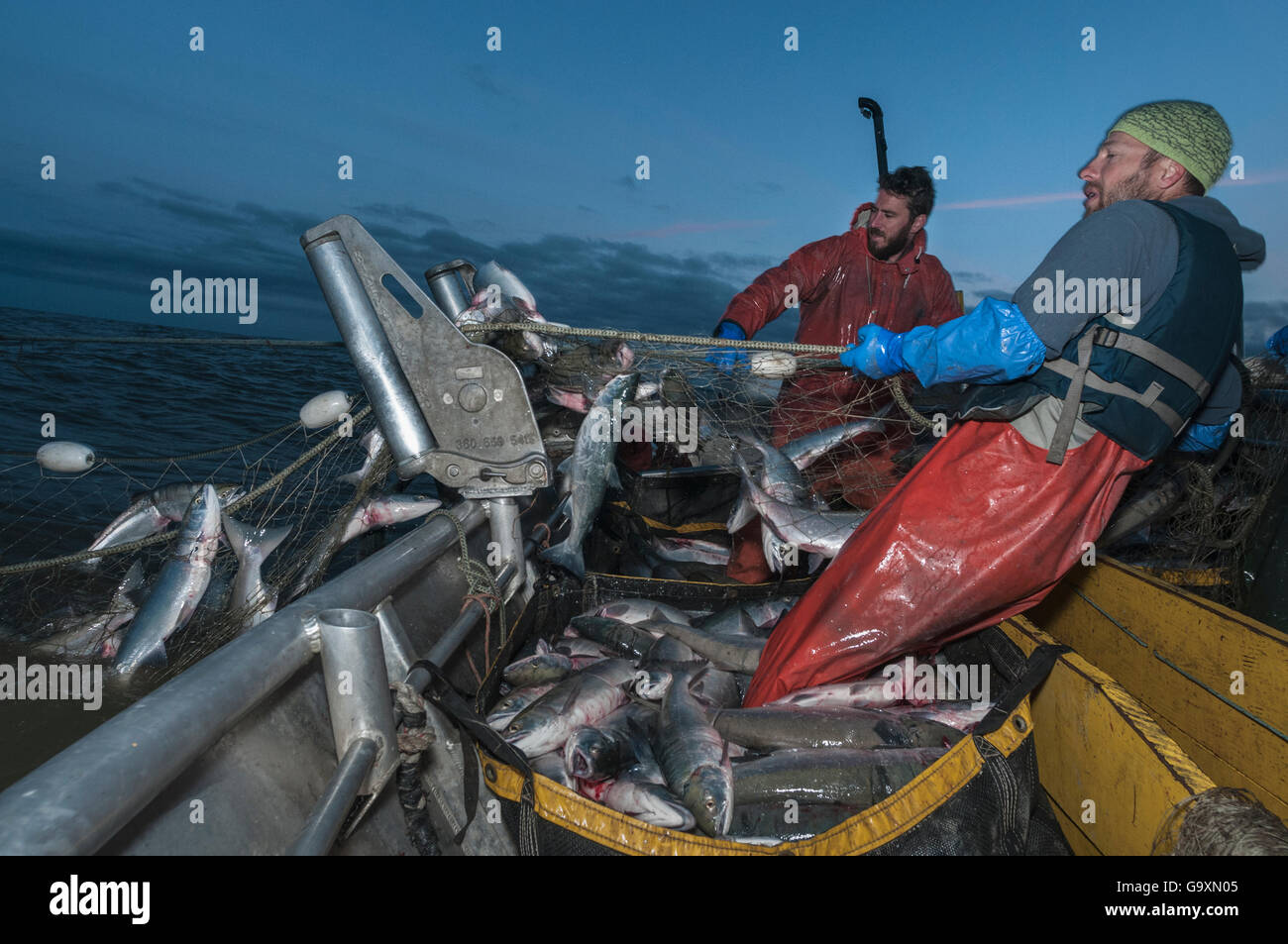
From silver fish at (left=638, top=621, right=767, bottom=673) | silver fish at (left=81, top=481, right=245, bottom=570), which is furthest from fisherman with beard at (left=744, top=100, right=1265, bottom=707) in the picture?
silver fish at (left=81, top=481, right=245, bottom=570)

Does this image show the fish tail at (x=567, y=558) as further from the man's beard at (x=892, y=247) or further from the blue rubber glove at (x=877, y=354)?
the man's beard at (x=892, y=247)

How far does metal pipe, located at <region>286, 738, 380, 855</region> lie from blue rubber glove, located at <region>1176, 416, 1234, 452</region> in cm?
358

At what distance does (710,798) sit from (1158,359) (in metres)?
2.06

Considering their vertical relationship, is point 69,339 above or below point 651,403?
above

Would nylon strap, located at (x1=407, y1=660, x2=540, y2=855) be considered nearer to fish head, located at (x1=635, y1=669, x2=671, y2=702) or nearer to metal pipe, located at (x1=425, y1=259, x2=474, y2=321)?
fish head, located at (x1=635, y1=669, x2=671, y2=702)

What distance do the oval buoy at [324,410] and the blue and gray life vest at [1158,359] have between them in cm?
288

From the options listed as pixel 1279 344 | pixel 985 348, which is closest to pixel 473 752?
pixel 985 348

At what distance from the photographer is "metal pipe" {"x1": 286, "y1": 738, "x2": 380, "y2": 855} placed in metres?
1.41

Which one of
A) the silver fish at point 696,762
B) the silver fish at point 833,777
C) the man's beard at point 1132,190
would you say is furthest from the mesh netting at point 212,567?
the man's beard at point 1132,190

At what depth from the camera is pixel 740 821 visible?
2.42 metres

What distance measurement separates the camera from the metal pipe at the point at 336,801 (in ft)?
4.63
